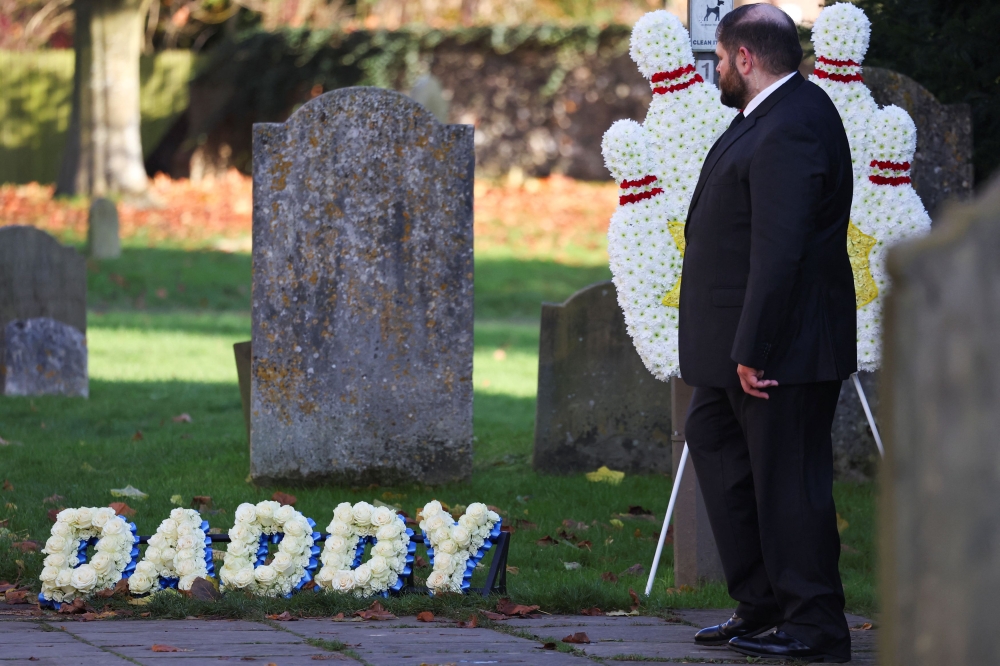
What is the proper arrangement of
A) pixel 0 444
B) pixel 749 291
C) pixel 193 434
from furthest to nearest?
pixel 193 434 < pixel 0 444 < pixel 749 291

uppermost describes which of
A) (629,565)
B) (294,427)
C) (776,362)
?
(776,362)

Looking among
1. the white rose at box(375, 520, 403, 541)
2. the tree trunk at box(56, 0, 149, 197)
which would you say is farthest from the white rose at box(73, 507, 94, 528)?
the tree trunk at box(56, 0, 149, 197)

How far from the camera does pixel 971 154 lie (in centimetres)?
630

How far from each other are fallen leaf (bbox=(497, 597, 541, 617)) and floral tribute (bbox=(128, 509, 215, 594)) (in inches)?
39.9

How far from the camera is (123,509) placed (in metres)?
5.16

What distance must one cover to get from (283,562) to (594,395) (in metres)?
3.02

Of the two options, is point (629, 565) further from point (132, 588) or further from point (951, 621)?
point (951, 621)

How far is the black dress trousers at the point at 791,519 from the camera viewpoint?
3.46 metres

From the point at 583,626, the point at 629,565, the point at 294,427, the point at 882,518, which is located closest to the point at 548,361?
the point at 294,427

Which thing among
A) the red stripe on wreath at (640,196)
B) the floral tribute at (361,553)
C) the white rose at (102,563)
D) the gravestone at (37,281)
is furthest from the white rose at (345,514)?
the gravestone at (37,281)

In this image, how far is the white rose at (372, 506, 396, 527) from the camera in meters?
4.16

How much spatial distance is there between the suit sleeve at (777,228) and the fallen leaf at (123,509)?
9.53 feet

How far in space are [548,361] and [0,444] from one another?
10.1ft

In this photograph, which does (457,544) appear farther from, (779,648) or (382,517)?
(779,648)
